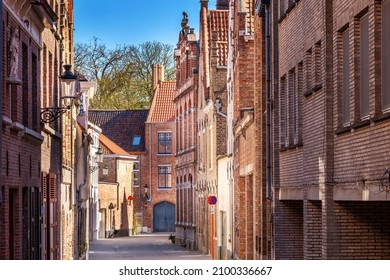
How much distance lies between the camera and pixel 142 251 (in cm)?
5219

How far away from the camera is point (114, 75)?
45969 mm

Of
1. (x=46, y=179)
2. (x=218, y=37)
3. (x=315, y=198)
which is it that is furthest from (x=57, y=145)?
(x=218, y=37)

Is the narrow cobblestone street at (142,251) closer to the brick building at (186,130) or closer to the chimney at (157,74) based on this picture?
the brick building at (186,130)

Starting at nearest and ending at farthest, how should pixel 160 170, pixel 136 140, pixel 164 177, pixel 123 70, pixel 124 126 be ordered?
pixel 123 70
pixel 160 170
pixel 124 126
pixel 164 177
pixel 136 140

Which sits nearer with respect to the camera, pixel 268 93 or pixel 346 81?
pixel 346 81

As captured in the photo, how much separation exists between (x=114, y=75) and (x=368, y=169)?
30.2 metres

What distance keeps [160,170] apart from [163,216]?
9.80 ft

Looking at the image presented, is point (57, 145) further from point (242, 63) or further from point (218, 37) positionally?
point (218, 37)

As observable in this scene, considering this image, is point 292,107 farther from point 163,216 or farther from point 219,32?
point 163,216

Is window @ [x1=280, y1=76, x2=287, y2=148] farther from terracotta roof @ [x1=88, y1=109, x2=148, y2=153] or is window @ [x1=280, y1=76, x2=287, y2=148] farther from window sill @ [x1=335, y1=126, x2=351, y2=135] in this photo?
terracotta roof @ [x1=88, y1=109, x2=148, y2=153]

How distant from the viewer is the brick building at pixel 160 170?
253 feet

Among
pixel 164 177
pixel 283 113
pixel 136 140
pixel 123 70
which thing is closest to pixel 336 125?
pixel 283 113

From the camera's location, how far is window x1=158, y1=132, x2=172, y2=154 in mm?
79938

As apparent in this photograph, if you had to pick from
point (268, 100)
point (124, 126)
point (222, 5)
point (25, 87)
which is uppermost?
point (222, 5)
